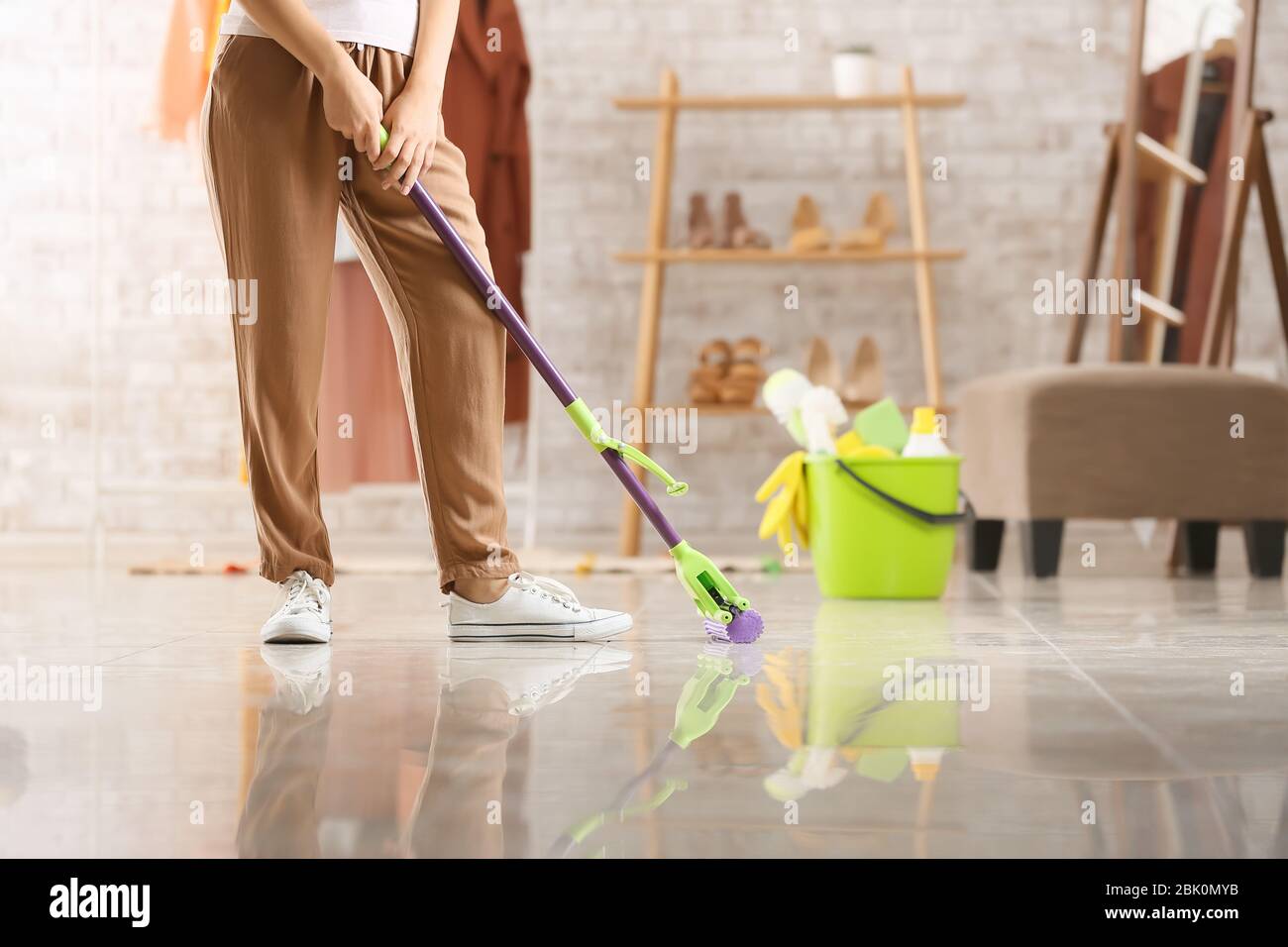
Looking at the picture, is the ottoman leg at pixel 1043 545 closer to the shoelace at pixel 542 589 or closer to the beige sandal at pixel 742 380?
the beige sandal at pixel 742 380

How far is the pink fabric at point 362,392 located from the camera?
325cm

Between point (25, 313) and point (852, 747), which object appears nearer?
point (852, 747)

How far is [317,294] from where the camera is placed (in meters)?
1.65

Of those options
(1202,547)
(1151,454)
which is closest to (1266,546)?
(1202,547)

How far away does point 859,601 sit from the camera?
2.23 meters

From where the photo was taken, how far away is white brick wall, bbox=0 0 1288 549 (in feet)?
13.1

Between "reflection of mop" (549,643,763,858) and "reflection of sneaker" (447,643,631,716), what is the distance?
0.11 metres

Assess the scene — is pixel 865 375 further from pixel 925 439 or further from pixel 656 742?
pixel 656 742

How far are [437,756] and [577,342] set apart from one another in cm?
313

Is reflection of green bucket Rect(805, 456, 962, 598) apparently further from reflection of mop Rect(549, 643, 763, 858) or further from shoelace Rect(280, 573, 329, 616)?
shoelace Rect(280, 573, 329, 616)

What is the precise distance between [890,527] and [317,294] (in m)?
1.06

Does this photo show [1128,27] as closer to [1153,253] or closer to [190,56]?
[1153,253]

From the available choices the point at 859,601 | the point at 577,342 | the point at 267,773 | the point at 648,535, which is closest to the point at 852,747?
the point at 267,773

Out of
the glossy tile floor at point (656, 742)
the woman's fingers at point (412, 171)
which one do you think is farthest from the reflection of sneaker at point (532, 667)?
the woman's fingers at point (412, 171)
